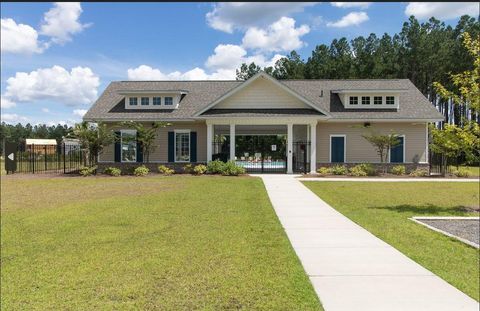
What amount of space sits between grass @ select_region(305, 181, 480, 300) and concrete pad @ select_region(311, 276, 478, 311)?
323 mm

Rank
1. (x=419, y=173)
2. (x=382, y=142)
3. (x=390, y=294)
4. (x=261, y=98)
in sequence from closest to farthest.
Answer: (x=390, y=294)
(x=382, y=142)
(x=419, y=173)
(x=261, y=98)

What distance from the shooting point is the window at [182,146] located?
25.6 metres

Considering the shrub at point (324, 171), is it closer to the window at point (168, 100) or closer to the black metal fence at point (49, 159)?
the window at point (168, 100)

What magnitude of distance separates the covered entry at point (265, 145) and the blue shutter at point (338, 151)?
1.50m

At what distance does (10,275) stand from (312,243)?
4.88 m

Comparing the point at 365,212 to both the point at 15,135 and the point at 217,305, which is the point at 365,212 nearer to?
the point at 217,305

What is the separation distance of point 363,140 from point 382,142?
6.11 feet

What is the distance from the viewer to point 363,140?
82.3 ft

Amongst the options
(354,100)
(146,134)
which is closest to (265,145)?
(354,100)

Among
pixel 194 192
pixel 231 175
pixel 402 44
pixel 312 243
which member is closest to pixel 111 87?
pixel 231 175

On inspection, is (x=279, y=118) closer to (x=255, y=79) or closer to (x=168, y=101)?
(x=255, y=79)

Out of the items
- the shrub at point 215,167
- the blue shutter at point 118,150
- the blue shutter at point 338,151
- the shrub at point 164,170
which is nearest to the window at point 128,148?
the blue shutter at point 118,150

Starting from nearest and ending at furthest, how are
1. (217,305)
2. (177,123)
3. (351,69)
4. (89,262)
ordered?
(217,305) < (89,262) < (177,123) < (351,69)

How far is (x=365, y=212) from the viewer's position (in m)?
10.6
